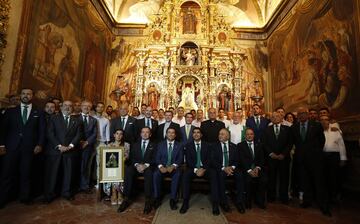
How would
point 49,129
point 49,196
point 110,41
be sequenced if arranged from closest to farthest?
1. point 49,196
2. point 49,129
3. point 110,41

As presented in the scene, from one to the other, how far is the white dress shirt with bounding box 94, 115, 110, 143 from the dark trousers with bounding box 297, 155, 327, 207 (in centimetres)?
423

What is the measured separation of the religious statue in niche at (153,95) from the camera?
10895mm

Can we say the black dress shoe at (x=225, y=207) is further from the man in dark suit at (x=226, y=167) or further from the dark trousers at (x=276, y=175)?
the dark trousers at (x=276, y=175)

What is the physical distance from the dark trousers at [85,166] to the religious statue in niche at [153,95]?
6.32 meters

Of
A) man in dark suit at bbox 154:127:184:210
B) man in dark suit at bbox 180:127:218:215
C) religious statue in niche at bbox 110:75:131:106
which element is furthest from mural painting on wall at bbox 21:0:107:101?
man in dark suit at bbox 180:127:218:215

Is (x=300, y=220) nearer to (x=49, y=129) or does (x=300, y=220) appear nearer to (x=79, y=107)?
(x=49, y=129)

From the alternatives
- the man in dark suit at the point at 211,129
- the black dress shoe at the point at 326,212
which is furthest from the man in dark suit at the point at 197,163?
the black dress shoe at the point at 326,212

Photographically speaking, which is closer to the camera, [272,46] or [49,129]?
[49,129]

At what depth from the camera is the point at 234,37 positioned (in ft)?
39.5

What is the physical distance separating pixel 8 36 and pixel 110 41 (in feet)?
23.3

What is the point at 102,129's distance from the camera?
516 cm

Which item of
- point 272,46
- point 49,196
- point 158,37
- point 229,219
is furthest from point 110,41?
point 229,219

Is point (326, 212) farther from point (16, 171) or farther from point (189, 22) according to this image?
point (189, 22)

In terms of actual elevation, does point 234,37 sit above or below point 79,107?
above
